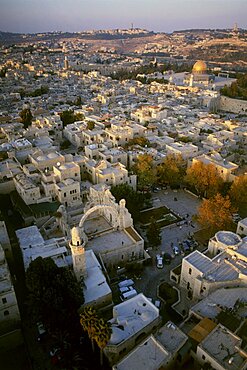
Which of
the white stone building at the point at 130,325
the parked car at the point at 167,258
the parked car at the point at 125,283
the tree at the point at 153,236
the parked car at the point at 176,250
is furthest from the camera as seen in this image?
the tree at the point at 153,236

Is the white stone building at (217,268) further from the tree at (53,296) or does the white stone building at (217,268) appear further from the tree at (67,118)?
the tree at (67,118)

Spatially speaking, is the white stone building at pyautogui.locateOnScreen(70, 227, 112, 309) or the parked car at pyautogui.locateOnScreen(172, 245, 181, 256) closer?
the white stone building at pyautogui.locateOnScreen(70, 227, 112, 309)

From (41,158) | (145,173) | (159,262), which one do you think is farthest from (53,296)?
(41,158)

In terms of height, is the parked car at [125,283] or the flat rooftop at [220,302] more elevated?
the flat rooftop at [220,302]

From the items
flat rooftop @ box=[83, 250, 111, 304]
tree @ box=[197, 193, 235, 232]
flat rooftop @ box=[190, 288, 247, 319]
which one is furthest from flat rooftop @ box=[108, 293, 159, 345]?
tree @ box=[197, 193, 235, 232]

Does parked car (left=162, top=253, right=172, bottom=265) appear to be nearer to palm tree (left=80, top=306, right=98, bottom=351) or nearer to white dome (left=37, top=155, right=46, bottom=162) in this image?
palm tree (left=80, top=306, right=98, bottom=351)

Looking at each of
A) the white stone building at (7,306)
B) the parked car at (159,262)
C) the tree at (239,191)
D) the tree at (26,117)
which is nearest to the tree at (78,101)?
the tree at (26,117)

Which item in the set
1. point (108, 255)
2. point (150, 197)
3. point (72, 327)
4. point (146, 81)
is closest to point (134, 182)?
point (150, 197)

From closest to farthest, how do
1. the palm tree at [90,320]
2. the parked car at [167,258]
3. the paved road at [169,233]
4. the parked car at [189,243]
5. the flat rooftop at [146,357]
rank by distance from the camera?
the flat rooftop at [146,357], the palm tree at [90,320], the paved road at [169,233], the parked car at [167,258], the parked car at [189,243]

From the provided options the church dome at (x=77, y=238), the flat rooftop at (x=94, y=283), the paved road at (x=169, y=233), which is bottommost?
the paved road at (x=169, y=233)
